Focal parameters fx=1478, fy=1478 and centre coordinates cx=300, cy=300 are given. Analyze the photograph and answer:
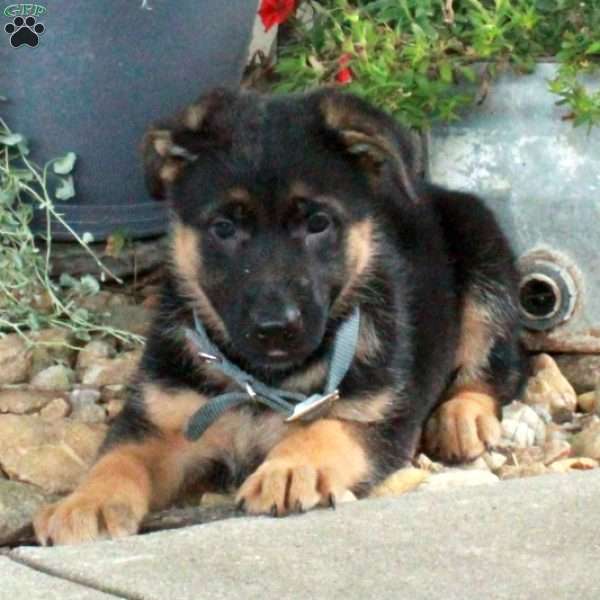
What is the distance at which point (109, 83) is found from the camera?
5.24 m

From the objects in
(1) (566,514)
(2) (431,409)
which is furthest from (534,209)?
(1) (566,514)

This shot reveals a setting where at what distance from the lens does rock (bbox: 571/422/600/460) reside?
168 inches

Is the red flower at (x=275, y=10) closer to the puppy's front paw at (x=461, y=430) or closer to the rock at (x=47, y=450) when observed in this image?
the puppy's front paw at (x=461, y=430)

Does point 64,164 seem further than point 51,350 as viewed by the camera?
Yes

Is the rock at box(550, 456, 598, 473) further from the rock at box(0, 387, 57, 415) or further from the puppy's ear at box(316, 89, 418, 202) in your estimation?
the rock at box(0, 387, 57, 415)

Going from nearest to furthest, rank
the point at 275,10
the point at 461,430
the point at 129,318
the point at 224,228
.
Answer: the point at 224,228 → the point at 461,430 → the point at 129,318 → the point at 275,10

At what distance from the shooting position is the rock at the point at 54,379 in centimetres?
482

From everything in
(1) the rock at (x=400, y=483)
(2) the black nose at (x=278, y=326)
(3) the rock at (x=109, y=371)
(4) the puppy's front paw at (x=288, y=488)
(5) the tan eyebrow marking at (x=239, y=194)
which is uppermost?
(5) the tan eyebrow marking at (x=239, y=194)

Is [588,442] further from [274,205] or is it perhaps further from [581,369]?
[274,205]

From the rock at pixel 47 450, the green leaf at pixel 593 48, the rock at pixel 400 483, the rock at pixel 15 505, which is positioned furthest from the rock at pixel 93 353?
the green leaf at pixel 593 48

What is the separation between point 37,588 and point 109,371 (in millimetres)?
1986

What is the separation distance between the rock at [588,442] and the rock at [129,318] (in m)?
1.64

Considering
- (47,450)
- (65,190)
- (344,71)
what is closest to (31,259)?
(65,190)

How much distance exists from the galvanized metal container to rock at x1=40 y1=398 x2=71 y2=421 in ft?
5.20
